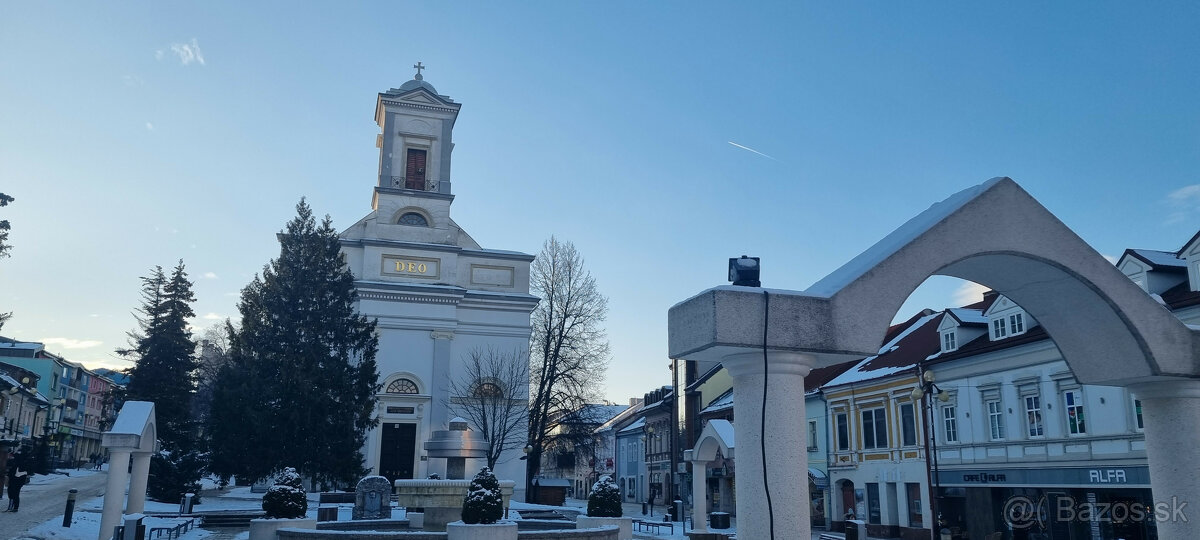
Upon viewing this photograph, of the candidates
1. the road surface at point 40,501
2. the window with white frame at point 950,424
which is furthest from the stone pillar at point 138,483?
the window with white frame at point 950,424

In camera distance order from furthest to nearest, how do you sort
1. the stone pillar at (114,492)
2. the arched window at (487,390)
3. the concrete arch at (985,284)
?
the arched window at (487,390), the stone pillar at (114,492), the concrete arch at (985,284)

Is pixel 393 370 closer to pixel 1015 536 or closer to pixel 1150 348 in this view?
pixel 1015 536

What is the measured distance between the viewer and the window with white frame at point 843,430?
34.4 metres

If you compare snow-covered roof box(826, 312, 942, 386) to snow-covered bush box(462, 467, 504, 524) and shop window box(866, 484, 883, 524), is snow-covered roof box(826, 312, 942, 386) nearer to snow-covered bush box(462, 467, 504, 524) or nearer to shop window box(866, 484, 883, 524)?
shop window box(866, 484, 883, 524)

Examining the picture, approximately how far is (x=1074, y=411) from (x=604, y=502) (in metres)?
13.6

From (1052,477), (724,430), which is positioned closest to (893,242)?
(724,430)

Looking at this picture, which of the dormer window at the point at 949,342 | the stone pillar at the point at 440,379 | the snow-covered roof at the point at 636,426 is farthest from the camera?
the snow-covered roof at the point at 636,426

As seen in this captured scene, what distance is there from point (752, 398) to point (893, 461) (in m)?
27.4

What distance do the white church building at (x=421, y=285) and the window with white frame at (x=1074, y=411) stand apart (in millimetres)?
26082

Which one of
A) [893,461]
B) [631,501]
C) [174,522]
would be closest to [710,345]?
[174,522]

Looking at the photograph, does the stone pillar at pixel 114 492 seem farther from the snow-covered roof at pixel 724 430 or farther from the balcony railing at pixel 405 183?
the balcony railing at pixel 405 183

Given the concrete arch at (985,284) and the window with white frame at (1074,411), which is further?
the window with white frame at (1074,411)

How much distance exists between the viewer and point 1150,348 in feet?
23.3

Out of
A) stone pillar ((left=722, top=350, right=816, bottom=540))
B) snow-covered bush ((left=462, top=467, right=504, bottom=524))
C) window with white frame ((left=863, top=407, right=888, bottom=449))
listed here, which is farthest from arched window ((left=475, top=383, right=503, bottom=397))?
stone pillar ((left=722, top=350, right=816, bottom=540))
